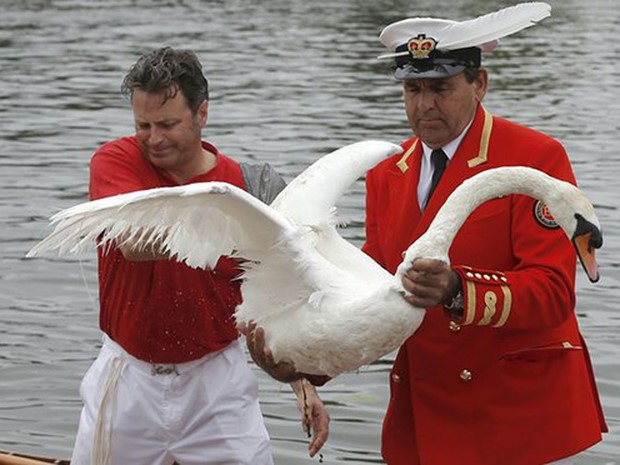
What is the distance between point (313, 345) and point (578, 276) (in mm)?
8078

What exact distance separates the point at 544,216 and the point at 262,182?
1433 mm

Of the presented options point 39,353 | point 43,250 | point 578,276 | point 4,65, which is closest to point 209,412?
point 43,250

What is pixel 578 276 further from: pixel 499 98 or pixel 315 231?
pixel 499 98

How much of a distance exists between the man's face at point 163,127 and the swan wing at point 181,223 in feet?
1.58

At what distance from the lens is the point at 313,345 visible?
557cm

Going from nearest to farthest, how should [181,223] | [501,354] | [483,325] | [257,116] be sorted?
1. [483,325]
2. [181,223]
3. [501,354]
4. [257,116]

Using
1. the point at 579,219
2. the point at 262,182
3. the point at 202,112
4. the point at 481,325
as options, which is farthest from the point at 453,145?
the point at 202,112

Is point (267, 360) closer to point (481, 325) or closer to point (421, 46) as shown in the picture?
point (481, 325)

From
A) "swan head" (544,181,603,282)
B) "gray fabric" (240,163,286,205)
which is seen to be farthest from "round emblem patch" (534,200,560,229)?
"gray fabric" (240,163,286,205)

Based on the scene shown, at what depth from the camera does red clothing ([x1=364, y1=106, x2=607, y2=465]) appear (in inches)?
219

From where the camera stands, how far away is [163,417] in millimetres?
6168

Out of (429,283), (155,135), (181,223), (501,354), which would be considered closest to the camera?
(429,283)

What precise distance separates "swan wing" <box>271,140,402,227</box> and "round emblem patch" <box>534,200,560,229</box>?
0.91 metres

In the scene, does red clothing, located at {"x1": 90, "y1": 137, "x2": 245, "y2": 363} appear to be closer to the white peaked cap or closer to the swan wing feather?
the white peaked cap
